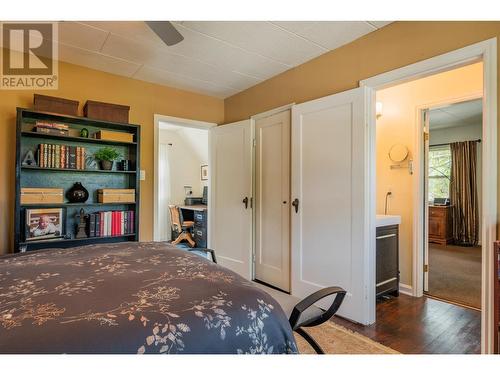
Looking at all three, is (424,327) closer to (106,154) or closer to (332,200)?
(332,200)

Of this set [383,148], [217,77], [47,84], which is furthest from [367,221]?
[47,84]

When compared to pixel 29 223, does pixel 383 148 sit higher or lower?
higher

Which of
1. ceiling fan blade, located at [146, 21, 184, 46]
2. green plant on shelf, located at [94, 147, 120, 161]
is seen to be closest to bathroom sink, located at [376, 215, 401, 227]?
ceiling fan blade, located at [146, 21, 184, 46]

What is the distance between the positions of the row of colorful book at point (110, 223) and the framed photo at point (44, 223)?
24cm

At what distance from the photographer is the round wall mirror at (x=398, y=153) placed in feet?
10.1

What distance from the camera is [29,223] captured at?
2408 millimetres

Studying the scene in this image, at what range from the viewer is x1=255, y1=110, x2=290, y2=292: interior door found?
3047 millimetres

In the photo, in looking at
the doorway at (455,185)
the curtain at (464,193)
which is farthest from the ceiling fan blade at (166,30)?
the curtain at (464,193)

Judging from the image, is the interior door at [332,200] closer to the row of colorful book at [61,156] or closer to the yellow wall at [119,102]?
the yellow wall at [119,102]

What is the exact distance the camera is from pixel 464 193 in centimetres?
587

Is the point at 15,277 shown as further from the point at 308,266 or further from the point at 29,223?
the point at 308,266

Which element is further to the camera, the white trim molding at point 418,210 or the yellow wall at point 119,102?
the white trim molding at point 418,210

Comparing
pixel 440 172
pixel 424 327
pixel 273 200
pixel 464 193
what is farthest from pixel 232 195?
pixel 440 172

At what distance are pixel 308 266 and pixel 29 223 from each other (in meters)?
2.54
